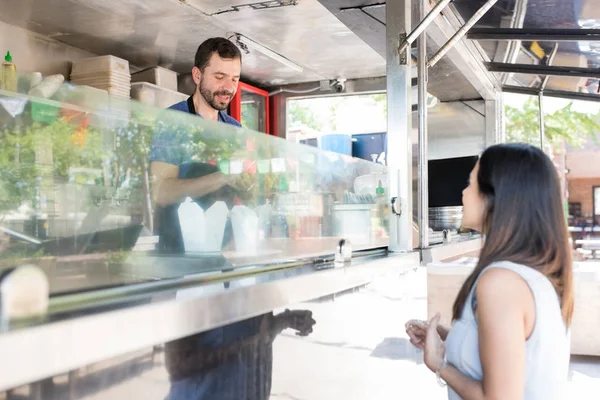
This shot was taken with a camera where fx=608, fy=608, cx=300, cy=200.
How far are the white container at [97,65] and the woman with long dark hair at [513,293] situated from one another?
13.5 feet

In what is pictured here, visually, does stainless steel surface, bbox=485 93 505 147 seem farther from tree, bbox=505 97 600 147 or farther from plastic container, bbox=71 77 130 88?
tree, bbox=505 97 600 147

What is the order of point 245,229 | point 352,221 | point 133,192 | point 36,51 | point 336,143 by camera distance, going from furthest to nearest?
point 336,143 → point 36,51 → point 352,221 → point 245,229 → point 133,192

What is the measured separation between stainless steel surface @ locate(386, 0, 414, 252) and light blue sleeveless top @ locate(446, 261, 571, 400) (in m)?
1.25

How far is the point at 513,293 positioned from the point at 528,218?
203 millimetres

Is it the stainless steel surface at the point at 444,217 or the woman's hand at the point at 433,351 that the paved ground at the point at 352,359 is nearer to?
the woman's hand at the point at 433,351

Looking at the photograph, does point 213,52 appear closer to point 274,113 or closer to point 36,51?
point 36,51

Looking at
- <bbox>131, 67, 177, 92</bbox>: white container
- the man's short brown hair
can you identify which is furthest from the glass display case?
<bbox>131, 67, 177, 92</bbox>: white container

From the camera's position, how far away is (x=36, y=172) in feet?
3.25

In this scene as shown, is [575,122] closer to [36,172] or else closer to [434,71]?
[434,71]

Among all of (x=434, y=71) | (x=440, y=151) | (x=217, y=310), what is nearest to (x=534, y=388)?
(x=217, y=310)

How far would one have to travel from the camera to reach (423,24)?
95.3 inches

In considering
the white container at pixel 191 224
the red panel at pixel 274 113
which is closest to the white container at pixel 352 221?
the white container at pixel 191 224

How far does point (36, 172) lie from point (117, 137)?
0.56 ft

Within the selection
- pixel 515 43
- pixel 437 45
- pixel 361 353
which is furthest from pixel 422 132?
pixel 515 43
